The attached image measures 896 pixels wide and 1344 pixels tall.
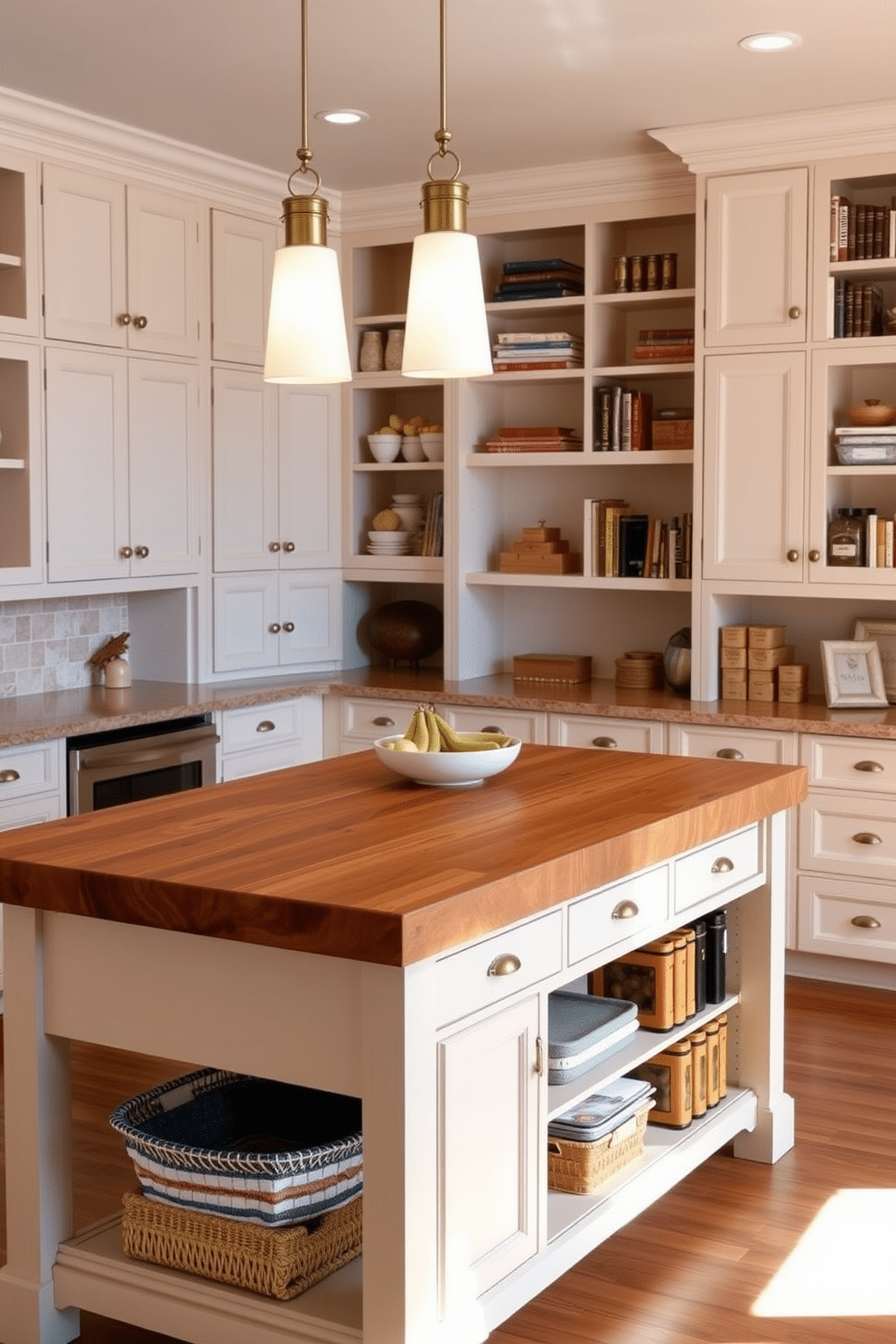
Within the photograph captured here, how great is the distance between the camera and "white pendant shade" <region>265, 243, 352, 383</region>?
243 cm

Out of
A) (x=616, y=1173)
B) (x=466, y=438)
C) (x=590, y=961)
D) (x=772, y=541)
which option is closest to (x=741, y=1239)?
(x=616, y=1173)

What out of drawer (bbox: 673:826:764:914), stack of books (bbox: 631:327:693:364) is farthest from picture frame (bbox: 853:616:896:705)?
drawer (bbox: 673:826:764:914)

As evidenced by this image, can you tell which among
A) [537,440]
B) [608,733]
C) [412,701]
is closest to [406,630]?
[412,701]

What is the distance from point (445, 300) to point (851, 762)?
2.71m

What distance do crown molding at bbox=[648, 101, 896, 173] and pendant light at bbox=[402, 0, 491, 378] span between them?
2.64 meters

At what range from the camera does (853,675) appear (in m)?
4.98

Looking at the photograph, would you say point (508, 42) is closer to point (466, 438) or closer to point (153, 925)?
point (466, 438)

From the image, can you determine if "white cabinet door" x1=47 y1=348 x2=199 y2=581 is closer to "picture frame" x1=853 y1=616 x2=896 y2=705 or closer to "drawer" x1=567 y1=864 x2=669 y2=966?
"picture frame" x1=853 y1=616 x2=896 y2=705

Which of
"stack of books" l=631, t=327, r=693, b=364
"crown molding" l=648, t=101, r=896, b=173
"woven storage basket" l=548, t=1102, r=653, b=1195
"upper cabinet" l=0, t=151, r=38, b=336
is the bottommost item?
"woven storage basket" l=548, t=1102, r=653, b=1195

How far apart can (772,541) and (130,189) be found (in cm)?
238

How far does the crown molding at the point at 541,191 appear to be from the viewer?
5.24m

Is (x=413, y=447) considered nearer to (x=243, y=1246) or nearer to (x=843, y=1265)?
(x=843, y=1265)

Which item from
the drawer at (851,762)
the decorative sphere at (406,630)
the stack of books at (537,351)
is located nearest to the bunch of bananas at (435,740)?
the drawer at (851,762)

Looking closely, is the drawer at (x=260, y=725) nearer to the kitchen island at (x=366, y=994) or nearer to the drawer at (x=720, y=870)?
the kitchen island at (x=366, y=994)
